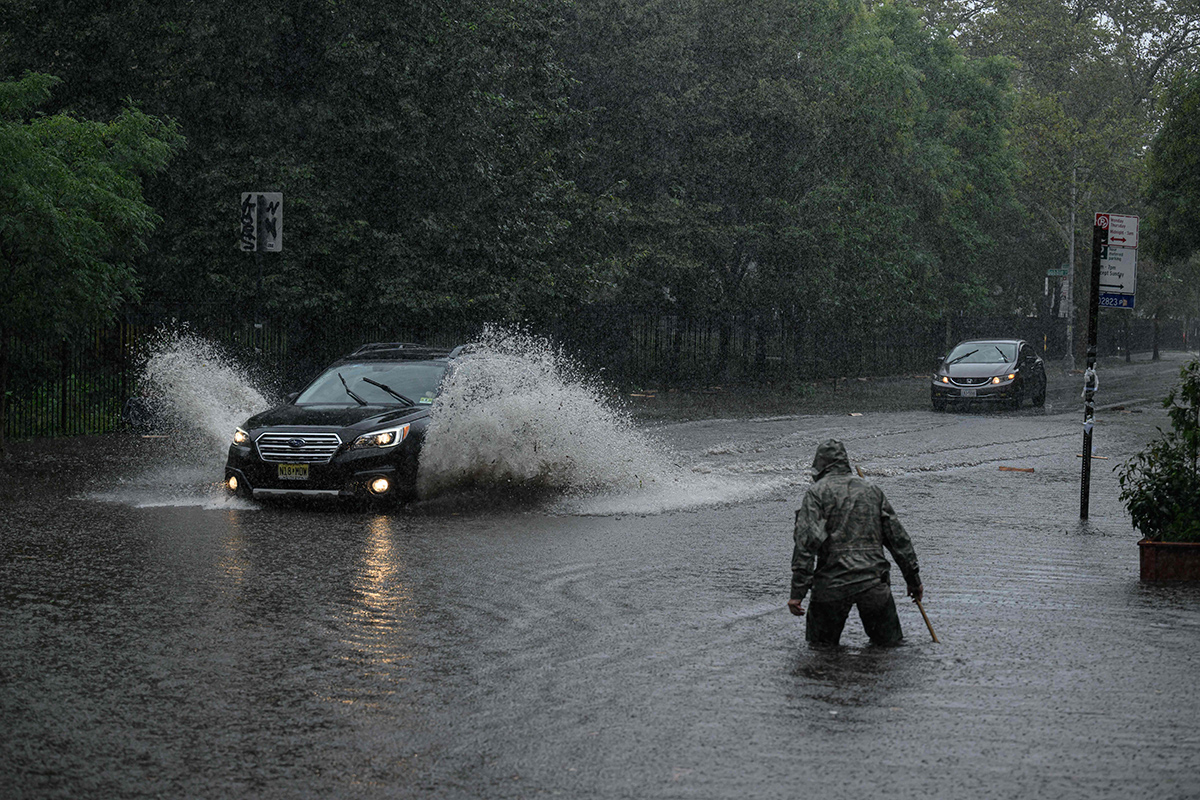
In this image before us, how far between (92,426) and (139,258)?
188 inches

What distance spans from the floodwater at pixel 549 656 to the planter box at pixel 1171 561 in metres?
0.25

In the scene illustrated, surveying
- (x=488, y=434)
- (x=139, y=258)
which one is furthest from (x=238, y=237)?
(x=488, y=434)

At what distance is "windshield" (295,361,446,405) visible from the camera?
14930 millimetres

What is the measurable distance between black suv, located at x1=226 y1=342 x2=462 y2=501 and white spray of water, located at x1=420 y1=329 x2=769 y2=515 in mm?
292

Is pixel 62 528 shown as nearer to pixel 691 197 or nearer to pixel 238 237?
pixel 238 237

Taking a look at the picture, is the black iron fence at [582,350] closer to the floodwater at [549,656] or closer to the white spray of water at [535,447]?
the floodwater at [549,656]

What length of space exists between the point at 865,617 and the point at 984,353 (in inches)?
1055

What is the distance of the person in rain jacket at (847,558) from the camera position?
7759mm

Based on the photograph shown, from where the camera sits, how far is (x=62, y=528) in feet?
40.6

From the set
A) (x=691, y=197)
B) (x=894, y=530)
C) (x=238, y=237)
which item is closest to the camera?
(x=894, y=530)

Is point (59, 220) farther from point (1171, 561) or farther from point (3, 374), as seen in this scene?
point (1171, 561)

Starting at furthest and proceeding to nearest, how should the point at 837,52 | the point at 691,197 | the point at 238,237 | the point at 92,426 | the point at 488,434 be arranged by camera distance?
the point at 837,52 → the point at 691,197 → the point at 238,237 → the point at 92,426 → the point at 488,434

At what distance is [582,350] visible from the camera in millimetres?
33625

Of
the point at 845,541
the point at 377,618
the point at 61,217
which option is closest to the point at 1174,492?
the point at 845,541
